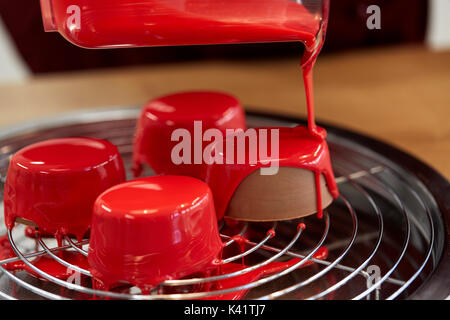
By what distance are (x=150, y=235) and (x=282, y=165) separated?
0.58 feet

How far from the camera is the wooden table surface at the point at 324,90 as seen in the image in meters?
1.01

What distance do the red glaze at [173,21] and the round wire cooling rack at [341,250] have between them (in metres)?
0.23

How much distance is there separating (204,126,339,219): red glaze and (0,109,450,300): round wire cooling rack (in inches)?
1.9

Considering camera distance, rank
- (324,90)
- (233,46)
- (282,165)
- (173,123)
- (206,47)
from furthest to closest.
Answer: (206,47) → (233,46) → (324,90) → (173,123) → (282,165)

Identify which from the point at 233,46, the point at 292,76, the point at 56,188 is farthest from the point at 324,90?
the point at 56,188

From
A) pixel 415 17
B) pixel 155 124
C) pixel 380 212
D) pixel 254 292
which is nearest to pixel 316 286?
pixel 254 292

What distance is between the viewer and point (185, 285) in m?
0.56

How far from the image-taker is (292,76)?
4.21ft

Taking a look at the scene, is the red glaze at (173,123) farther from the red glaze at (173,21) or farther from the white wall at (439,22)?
the white wall at (439,22)

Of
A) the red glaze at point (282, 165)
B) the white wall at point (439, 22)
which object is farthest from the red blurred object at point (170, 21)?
the white wall at point (439, 22)

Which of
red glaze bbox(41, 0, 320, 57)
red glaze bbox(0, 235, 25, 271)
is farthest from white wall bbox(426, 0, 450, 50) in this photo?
red glaze bbox(0, 235, 25, 271)

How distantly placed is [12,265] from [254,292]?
0.92 feet

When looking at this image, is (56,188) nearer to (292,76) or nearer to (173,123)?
(173,123)

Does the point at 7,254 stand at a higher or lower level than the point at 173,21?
lower
